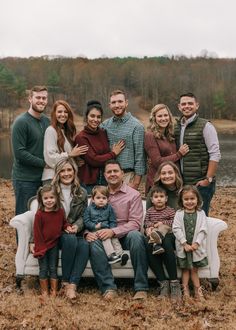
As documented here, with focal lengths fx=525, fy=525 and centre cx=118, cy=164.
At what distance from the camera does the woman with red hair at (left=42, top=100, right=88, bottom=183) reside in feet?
21.6

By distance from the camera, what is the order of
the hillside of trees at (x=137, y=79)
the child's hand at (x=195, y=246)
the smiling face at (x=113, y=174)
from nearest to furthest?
the child's hand at (x=195, y=246) → the smiling face at (x=113, y=174) → the hillside of trees at (x=137, y=79)

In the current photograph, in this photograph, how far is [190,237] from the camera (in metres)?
5.96

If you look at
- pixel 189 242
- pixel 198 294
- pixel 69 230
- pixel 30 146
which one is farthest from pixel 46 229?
pixel 198 294

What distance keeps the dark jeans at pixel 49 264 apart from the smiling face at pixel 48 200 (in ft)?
1.52

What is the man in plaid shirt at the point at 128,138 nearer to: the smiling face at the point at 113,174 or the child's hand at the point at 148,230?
the smiling face at the point at 113,174

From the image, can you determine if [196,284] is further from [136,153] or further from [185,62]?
[185,62]

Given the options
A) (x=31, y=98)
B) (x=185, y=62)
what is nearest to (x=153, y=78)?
(x=185, y=62)

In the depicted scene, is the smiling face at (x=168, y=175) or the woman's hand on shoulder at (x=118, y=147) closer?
the smiling face at (x=168, y=175)

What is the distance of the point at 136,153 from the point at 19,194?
5.33 feet

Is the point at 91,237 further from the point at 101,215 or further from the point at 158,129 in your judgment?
the point at 158,129

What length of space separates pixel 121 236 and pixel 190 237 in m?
0.80

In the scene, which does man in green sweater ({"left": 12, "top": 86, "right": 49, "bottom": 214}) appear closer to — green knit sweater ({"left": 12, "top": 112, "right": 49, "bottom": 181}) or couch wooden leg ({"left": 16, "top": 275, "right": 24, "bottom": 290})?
green knit sweater ({"left": 12, "top": 112, "right": 49, "bottom": 181})

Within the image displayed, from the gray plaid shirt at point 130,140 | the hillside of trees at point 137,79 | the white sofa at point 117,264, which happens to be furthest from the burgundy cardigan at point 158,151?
the hillside of trees at point 137,79

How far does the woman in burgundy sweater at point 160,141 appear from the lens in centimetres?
655
